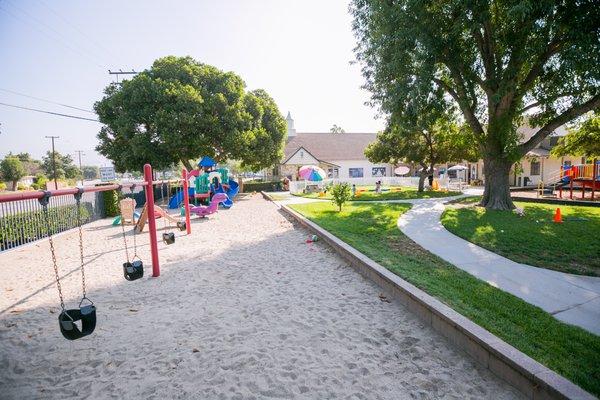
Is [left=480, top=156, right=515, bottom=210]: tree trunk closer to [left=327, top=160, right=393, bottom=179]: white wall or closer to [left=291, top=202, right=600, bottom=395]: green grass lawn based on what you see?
[left=291, top=202, right=600, bottom=395]: green grass lawn

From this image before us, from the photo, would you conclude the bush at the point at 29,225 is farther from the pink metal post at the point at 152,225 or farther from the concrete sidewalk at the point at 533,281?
the concrete sidewalk at the point at 533,281

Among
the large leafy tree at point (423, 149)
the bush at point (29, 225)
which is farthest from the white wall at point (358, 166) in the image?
the bush at point (29, 225)

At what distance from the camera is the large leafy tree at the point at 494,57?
10.2m

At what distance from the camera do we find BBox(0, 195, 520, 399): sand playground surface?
324cm

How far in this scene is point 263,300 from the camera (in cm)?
549

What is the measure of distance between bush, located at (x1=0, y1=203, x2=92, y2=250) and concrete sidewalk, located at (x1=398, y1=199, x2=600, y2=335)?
12.8 meters

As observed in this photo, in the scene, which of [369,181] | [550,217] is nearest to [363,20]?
[550,217]

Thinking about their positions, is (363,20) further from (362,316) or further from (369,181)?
(369,181)

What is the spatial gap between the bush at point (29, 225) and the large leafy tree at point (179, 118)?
11.6 m

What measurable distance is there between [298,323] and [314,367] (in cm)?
107

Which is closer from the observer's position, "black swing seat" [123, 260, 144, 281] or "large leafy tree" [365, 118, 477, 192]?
"black swing seat" [123, 260, 144, 281]

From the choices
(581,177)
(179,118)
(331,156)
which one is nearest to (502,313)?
(581,177)

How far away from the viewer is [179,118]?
2423 centimetres

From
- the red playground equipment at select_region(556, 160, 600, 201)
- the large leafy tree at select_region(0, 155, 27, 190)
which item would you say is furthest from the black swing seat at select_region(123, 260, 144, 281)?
the large leafy tree at select_region(0, 155, 27, 190)
